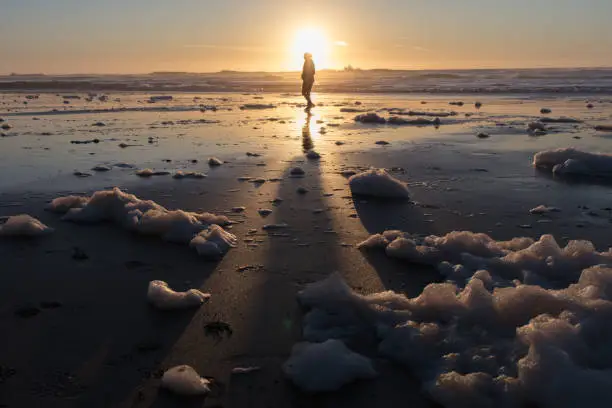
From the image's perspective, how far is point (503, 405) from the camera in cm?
260

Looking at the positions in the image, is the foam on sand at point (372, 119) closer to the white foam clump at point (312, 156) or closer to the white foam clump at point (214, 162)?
the white foam clump at point (312, 156)

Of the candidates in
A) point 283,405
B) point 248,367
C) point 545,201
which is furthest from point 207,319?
point 545,201

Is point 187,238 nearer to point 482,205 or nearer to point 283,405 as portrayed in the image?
point 283,405

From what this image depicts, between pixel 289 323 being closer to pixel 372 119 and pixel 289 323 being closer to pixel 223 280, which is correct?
pixel 223 280

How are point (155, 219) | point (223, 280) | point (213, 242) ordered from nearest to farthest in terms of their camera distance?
point (223, 280), point (213, 242), point (155, 219)

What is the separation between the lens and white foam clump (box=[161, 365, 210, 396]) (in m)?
2.68

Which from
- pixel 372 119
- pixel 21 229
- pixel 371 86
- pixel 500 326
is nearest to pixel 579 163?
pixel 500 326

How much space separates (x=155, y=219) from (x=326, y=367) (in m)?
2.93

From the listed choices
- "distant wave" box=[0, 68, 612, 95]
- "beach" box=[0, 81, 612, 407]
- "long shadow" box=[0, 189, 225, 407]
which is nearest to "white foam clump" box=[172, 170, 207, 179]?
"beach" box=[0, 81, 612, 407]

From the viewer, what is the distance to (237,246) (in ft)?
16.0

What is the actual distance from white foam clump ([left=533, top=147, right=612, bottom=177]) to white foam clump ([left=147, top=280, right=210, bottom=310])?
6.49 metres

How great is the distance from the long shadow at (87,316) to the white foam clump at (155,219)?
130 mm

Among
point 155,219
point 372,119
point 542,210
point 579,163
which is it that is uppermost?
point 372,119

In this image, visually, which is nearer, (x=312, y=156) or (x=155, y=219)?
(x=155, y=219)
